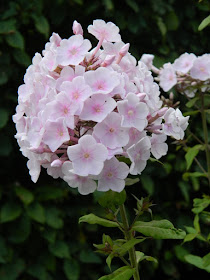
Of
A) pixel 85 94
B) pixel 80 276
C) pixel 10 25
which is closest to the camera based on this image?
pixel 85 94

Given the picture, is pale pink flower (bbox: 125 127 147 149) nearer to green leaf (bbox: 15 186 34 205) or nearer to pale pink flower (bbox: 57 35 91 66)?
pale pink flower (bbox: 57 35 91 66)

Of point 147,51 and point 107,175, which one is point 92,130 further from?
point 147,51

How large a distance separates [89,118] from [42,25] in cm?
162

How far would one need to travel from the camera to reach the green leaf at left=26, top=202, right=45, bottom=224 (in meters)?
2.50

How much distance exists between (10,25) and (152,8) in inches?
34.6

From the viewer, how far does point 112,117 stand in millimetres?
1071

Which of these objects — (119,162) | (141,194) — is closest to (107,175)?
(119,162)

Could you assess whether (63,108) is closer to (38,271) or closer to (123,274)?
(123,274)

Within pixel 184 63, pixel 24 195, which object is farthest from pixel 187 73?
pixel 24 195

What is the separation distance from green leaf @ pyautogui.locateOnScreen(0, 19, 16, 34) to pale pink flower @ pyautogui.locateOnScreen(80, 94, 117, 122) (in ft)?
5.18

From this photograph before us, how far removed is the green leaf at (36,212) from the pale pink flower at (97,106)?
1.54m

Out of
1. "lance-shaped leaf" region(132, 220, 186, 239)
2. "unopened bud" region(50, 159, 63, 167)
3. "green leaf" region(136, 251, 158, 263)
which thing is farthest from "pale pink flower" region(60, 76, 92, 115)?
"green leaf" region(136, 251, 158, 263)

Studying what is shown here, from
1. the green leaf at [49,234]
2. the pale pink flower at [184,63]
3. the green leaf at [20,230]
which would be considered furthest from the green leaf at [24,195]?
the pale pink flower at [184,63]

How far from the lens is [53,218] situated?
8.43ft
